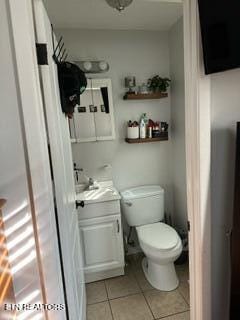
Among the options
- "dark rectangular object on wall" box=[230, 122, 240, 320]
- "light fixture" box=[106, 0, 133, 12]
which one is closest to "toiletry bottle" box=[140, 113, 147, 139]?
"light fixture" box=[106, 0, 133, 12]

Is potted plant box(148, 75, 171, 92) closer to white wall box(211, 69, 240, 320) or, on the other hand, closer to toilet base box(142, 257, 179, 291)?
white wall box(211, 69, 240, 320)

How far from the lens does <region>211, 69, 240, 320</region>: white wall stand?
3.67 ft

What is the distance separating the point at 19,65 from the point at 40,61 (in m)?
0.12

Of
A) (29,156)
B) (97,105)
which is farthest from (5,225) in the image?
(97,105)

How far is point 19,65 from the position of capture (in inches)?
36.4

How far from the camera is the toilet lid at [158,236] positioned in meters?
1.94

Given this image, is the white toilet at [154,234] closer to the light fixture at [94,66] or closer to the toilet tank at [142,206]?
the toilet tank at [142,206]

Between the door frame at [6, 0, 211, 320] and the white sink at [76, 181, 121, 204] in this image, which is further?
the white sink at [76, 181, 121, 204]

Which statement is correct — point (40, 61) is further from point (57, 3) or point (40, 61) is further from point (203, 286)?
point (203, 286)

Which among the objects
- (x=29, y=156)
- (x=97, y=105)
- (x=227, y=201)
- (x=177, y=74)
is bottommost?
(x=227, y=201)

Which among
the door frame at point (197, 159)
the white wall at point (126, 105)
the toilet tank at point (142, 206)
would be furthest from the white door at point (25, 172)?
the white wall at point (126, 105)

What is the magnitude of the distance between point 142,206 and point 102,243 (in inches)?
20.3

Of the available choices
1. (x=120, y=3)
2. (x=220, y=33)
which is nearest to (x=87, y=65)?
(x=120, y=3)

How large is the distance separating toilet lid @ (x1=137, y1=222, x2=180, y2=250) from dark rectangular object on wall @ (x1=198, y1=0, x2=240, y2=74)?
4.71ft
